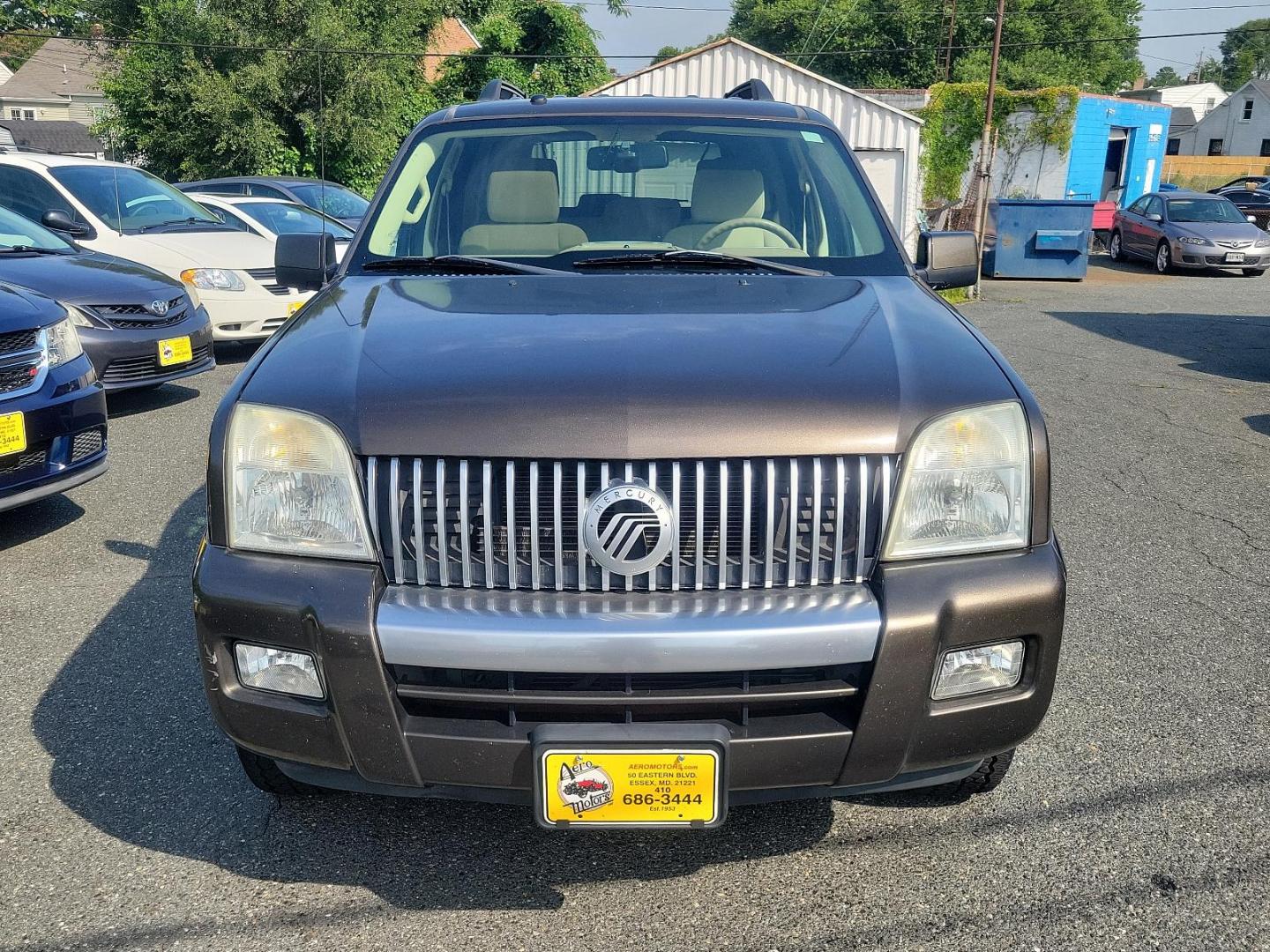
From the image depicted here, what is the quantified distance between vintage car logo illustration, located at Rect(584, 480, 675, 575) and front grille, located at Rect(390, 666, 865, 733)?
222 mm

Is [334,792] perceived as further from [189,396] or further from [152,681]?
[189,396]

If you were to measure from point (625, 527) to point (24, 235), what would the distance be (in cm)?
700

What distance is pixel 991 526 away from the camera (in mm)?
2414

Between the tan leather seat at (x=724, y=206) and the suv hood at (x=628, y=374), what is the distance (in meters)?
0.67

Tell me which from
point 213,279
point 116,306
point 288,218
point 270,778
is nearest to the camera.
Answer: point 270,778

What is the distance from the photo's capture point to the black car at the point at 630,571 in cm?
222

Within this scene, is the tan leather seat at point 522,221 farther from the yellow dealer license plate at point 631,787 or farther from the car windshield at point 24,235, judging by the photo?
the car windshield at point 24,235

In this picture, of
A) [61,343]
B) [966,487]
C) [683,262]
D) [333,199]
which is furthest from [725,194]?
[333,199]

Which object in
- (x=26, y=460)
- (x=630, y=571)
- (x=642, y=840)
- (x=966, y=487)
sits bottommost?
(x=642, y=840)

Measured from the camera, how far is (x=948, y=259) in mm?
3805

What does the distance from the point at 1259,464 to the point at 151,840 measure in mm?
6503

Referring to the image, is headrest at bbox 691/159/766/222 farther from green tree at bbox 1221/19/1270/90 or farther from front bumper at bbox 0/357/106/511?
green tree at bbox 1221/19/1270/90

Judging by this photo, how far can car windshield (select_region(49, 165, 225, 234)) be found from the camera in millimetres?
9734

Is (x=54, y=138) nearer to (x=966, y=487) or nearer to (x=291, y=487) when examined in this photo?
(x=291, y=487)
